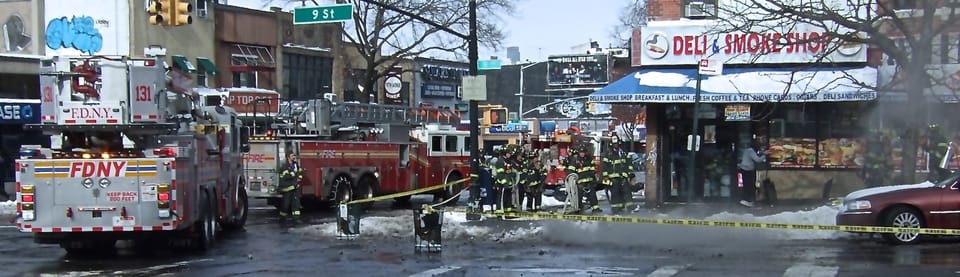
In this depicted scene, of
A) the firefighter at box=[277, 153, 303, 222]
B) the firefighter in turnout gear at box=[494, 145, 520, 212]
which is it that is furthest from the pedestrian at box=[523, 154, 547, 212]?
the firefighter at box=[277, 153, 303, 222]

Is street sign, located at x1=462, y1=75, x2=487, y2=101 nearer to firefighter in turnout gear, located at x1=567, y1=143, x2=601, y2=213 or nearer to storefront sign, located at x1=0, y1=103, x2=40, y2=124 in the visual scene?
firefighter in turnout gear, located at x1=567, y1=143, x2=601, y2=213

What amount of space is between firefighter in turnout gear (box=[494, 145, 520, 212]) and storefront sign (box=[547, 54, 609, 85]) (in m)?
51.8

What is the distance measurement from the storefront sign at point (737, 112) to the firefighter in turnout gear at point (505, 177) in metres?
4.72

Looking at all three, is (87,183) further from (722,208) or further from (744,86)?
(722,208)

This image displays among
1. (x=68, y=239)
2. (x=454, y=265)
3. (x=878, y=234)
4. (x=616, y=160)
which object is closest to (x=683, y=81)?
(x=616, y=160)

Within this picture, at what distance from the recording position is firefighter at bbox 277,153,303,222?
72.3 ft

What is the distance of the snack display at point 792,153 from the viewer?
22.7 metres

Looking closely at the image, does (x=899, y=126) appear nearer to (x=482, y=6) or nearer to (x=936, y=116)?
(x=936, y=116)

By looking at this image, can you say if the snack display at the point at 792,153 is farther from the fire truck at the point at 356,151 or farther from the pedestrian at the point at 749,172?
the fire truck at the point at 356,151

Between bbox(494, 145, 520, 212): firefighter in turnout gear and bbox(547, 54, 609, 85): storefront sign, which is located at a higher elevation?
bbox(547, 54, 609, 85): storefront sign

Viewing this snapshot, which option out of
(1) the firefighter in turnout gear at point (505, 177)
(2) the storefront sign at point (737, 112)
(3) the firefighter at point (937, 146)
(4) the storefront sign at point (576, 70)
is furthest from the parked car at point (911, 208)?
(4) the storefront sign at point (576, 70)

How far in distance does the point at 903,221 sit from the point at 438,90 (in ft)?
150

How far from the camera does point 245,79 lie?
136 feet

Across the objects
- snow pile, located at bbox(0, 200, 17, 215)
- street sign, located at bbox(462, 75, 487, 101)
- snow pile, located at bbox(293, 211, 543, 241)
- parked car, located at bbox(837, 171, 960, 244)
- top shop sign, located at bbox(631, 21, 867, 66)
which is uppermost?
top shop sign, located at bbox(631, 21, 867, 66)
